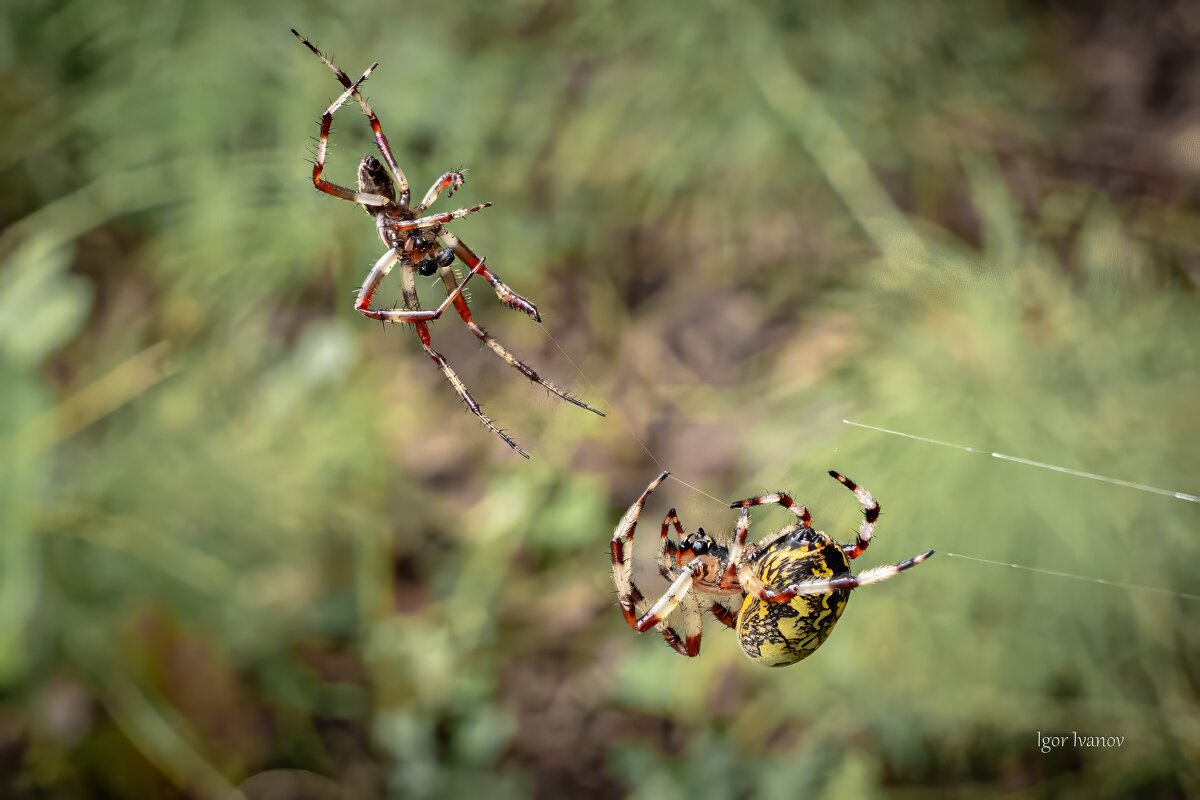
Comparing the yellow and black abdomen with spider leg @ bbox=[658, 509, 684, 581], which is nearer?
the yellow and black abdomen

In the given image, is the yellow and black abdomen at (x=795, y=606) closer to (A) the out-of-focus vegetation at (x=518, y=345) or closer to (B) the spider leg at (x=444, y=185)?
(B) the spider leg at (x=444, y=185)

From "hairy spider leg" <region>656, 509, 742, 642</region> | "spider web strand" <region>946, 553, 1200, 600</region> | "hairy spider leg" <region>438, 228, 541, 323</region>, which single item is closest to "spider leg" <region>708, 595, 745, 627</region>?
"hairy spider leg" <region>656, 509, 742, 642</region>

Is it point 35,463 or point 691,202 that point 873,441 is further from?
point 35,463

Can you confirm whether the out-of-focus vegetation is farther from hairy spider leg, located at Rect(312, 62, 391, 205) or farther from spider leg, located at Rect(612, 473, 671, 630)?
hairy spider leg, located at Rect(312, 62, 391, 205)
